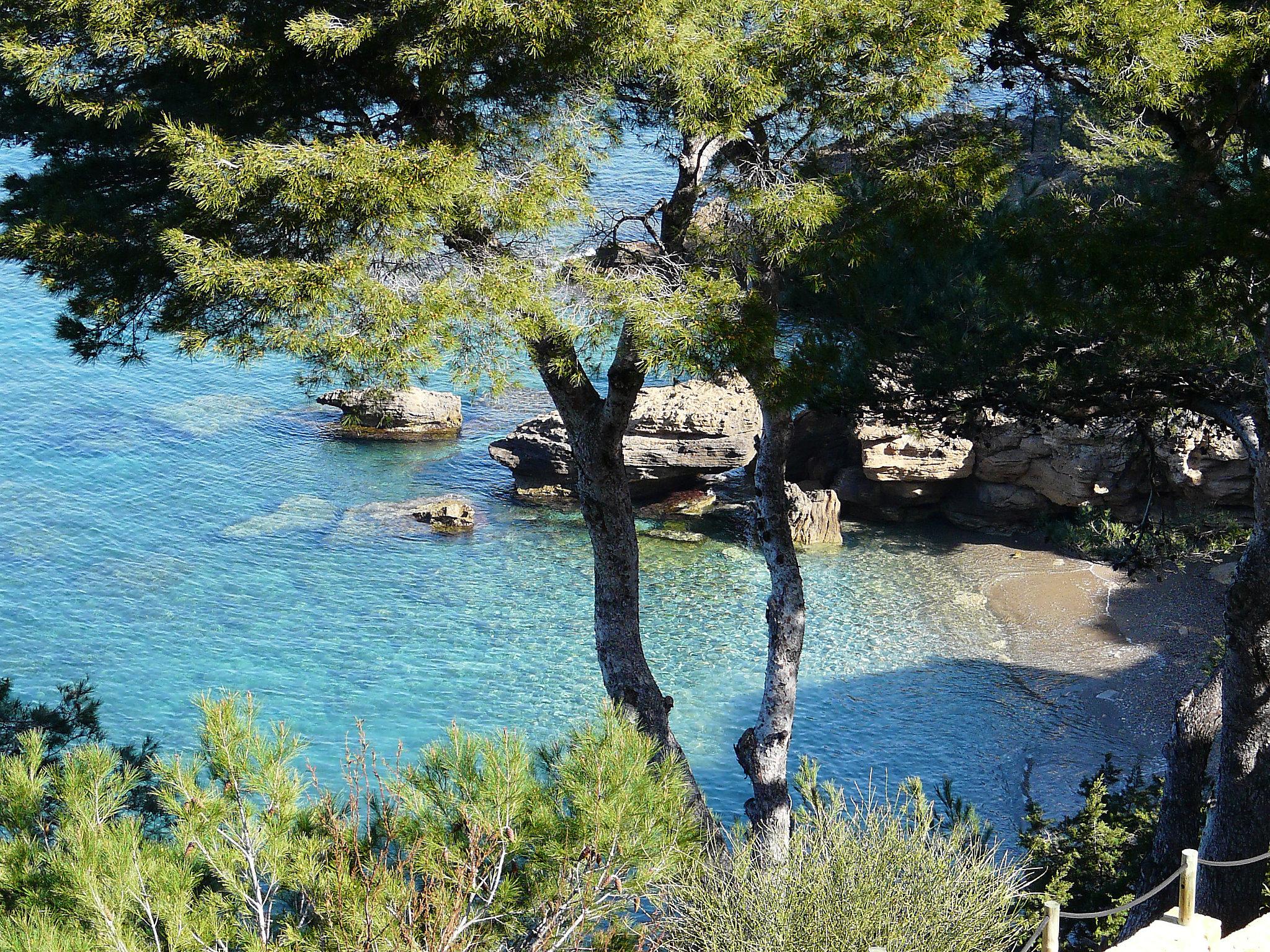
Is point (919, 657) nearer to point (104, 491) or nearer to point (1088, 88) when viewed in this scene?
point (1088, 88)

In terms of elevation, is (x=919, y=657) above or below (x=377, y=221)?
below

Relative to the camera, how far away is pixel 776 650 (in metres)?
7.73

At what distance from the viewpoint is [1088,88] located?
6266 mm

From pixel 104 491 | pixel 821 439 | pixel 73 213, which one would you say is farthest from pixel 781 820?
pixel 104 491

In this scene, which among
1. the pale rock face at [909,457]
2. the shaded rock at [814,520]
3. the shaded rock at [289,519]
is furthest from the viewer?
the shaded rock at [289,519]

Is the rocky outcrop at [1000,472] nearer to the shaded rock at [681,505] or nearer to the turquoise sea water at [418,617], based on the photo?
the turquoise sea water at [418,617]

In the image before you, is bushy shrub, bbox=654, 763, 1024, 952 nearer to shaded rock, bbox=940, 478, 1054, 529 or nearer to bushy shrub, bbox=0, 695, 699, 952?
bushy shrub, bbox=0, 695, 699, 952

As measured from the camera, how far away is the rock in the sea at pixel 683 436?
1641 cm

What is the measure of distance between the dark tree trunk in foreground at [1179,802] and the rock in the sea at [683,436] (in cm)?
951

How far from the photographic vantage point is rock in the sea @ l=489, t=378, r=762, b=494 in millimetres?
16406

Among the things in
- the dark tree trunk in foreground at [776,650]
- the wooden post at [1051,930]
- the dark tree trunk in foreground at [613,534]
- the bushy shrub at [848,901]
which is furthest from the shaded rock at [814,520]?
the wooden post at [1051,930]

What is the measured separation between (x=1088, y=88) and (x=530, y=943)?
17.3 feet

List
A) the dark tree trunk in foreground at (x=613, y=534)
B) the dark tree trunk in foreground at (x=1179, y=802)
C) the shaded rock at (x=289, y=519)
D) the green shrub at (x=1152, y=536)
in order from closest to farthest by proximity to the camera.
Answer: the dark tree trunk in foreground at (x=1179, y=802), the dark tree trunk in foreground at (x=613, y=534), the green shrub at (x=1152, y=536), the shaded rock at (x=289, y=519)

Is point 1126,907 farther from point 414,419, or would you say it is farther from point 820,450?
point 414,419
